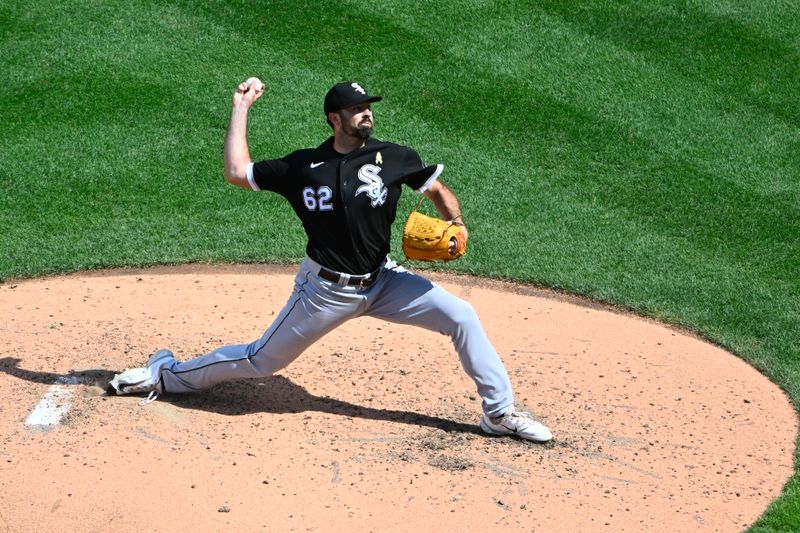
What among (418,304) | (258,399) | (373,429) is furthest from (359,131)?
(258,399)

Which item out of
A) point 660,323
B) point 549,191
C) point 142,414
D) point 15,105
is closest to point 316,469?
point 142,414

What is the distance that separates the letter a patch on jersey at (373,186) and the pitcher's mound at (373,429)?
128 cm

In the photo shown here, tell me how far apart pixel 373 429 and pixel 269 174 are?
1472 millimetres

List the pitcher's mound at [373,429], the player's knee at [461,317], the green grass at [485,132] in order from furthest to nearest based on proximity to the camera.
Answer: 1. the green grass at [485,132]
2. the player's knee at [461,317]
3. the pitcher's mound at [373,429]

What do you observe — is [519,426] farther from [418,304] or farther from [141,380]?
[141,380]

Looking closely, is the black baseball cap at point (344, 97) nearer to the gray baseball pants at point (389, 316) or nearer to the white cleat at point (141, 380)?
the gray baseball pants at point (389, 316)

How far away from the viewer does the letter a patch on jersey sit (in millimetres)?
5445

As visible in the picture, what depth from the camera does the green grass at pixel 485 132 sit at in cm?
825

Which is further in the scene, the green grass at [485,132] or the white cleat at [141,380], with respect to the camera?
the green grass at [485,132]

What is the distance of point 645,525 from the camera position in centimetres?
515

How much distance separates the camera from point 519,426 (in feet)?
18.9

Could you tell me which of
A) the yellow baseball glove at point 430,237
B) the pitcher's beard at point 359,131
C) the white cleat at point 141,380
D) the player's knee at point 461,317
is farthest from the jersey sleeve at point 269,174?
the white cleat at point 141,380

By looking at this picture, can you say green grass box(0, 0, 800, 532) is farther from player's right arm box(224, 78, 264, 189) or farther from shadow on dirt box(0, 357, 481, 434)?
player's right arm box(224, 78, 264, 189)

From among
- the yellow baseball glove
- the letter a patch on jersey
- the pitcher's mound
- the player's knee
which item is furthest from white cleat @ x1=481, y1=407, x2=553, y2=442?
the letter a patch on jersey
